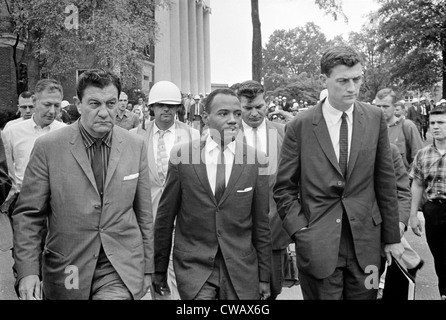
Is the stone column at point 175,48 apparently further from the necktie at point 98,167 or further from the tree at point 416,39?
the necktie at point 98,167

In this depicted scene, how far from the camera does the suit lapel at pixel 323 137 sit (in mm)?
3971

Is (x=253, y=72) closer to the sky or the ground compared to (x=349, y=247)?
closer to the sky

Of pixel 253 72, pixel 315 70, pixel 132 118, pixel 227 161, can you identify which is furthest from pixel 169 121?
pixel 315 70

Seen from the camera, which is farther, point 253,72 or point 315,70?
point 315,70

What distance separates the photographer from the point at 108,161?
13.0ft

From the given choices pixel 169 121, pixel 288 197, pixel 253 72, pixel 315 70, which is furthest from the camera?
pixel 315 70

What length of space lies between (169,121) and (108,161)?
2.97 m

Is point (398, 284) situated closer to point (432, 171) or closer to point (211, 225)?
point (211, 225)

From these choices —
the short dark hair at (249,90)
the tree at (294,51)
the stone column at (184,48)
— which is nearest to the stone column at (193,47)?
the stone column at (184,48)

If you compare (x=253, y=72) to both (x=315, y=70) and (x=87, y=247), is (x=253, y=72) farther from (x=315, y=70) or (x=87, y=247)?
(x=315, y=70)

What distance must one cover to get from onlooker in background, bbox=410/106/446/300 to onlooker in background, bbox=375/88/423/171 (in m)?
1.27

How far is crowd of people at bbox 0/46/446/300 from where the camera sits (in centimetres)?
380

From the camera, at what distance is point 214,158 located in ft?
14.3

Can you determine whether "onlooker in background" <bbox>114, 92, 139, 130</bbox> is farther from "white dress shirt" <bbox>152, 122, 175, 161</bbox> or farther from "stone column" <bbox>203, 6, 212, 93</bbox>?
"stone column" <bbox>203, 6, 212, 93</bbox>
